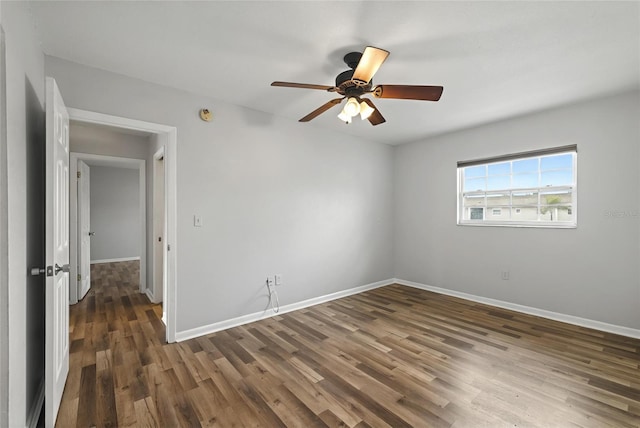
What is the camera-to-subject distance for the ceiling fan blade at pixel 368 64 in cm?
171

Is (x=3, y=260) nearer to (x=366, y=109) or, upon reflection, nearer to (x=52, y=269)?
(x=52, y=269)

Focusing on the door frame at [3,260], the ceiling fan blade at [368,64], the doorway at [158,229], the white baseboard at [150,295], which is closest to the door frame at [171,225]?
the doorway at [158,229]

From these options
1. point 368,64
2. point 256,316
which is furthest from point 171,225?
point 368,64

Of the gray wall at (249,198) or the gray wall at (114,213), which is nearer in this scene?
the gray wall at (249,198)

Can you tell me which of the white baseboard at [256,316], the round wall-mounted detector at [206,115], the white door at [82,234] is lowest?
the white baseboard at [256,316]

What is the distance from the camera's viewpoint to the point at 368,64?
72.3 inches

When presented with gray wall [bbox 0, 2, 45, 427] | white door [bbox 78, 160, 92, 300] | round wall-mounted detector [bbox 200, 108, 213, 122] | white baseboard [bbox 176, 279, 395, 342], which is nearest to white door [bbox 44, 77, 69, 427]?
gray wall [bbox 0, 2, 45, 427]

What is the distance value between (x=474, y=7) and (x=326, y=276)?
330cm

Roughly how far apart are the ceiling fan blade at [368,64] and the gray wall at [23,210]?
1.72 metres

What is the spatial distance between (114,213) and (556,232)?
8841mm

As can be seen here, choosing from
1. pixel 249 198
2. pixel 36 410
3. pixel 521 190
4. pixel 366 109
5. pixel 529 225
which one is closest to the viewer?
pixel 36 410

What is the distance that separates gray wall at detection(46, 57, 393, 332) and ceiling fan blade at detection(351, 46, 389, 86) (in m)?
1.69

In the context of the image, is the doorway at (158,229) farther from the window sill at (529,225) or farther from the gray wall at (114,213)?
the window sill at (529,225)

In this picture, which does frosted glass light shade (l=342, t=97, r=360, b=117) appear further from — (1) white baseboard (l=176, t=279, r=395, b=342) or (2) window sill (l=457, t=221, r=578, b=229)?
(2) window sill (l=457, t=221, r=578, b=229)
